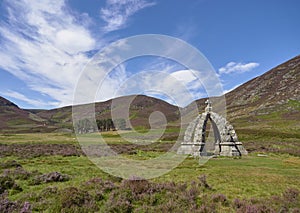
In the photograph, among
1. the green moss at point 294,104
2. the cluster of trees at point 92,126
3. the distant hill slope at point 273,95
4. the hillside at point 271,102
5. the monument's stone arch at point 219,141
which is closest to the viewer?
the monument's stone arch at point 219,141


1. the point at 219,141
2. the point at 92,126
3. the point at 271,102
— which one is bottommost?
the point at 219,141

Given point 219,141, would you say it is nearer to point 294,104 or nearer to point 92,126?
point 294,104

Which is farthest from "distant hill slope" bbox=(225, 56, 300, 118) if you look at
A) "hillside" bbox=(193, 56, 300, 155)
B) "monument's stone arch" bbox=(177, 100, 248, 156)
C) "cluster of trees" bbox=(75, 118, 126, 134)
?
"monument's stone arch" bbox=(177, 100, 248, 156)

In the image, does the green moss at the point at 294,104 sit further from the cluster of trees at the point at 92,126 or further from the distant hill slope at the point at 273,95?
the cluster of trees at the point at 92,126

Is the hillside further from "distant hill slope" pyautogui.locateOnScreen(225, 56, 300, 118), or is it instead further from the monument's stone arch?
the monument's stone arch

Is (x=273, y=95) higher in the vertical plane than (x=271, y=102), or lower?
higher

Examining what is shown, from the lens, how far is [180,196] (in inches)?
425

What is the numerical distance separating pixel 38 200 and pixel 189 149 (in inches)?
911

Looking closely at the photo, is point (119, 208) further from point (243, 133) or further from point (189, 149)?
point (243, 133)

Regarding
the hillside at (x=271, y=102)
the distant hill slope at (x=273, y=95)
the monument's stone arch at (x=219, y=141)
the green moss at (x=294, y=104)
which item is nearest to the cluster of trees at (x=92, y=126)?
the hillside at (x=271, y=102)

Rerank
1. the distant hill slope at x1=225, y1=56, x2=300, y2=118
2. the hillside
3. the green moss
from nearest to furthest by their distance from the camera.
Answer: the hillside
the green moss
the distant hill slope at x1=225, y1=56, x2=300, y2=118

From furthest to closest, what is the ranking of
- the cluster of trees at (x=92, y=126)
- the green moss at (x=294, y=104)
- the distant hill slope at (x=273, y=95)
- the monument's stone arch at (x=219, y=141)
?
the cluster of trees at (x=92, y=126), the distant hill slope at (x=273, y=95), the green moss at (x=294, y=104), the monument's stone arch at (x=219, y=141)

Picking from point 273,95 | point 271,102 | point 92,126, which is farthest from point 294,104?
point 92,126

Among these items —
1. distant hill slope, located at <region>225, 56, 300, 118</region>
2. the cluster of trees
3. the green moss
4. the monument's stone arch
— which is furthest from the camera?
the cluster of trees
